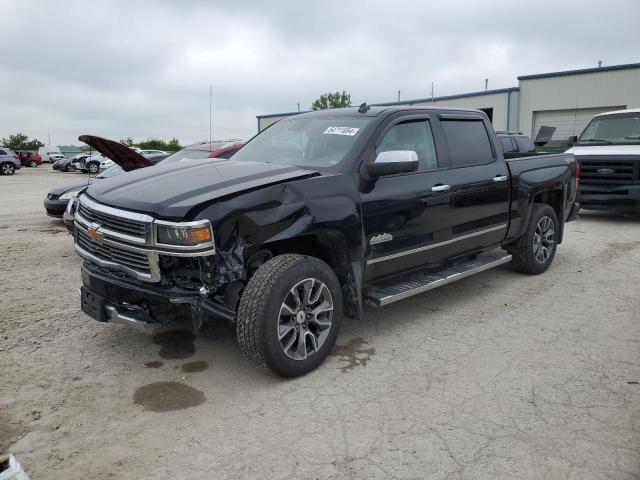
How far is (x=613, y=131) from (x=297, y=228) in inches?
376

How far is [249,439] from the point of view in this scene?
296cm

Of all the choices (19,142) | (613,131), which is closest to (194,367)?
(613,131)

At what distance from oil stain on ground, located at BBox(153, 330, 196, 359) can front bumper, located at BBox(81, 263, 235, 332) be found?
380 millimetres

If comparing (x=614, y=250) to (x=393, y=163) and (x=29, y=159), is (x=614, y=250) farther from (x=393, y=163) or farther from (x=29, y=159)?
(x=29, y=159)

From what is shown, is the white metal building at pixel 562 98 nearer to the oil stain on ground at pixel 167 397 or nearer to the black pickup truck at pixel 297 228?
the black pickup truck at pixel 297 228

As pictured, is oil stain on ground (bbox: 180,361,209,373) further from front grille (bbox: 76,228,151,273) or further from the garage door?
the garage door

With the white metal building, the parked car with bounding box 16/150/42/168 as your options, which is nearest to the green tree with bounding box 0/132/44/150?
the parked car with bounding box 16/150/42/168

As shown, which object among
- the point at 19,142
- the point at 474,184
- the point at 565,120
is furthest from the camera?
the point at 19,142

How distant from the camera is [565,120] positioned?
24844 millimetres

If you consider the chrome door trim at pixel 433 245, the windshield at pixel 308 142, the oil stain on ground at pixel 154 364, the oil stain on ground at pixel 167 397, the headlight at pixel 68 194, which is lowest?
the oil stain on ground at pixel 167 397

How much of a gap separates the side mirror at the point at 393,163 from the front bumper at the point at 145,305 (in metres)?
1.50

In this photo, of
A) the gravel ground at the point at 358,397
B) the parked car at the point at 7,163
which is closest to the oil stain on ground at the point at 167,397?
the gravel ground at the point at 358,397

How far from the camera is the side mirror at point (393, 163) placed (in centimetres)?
395

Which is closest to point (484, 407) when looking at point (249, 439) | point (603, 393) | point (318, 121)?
point (603, 393)
